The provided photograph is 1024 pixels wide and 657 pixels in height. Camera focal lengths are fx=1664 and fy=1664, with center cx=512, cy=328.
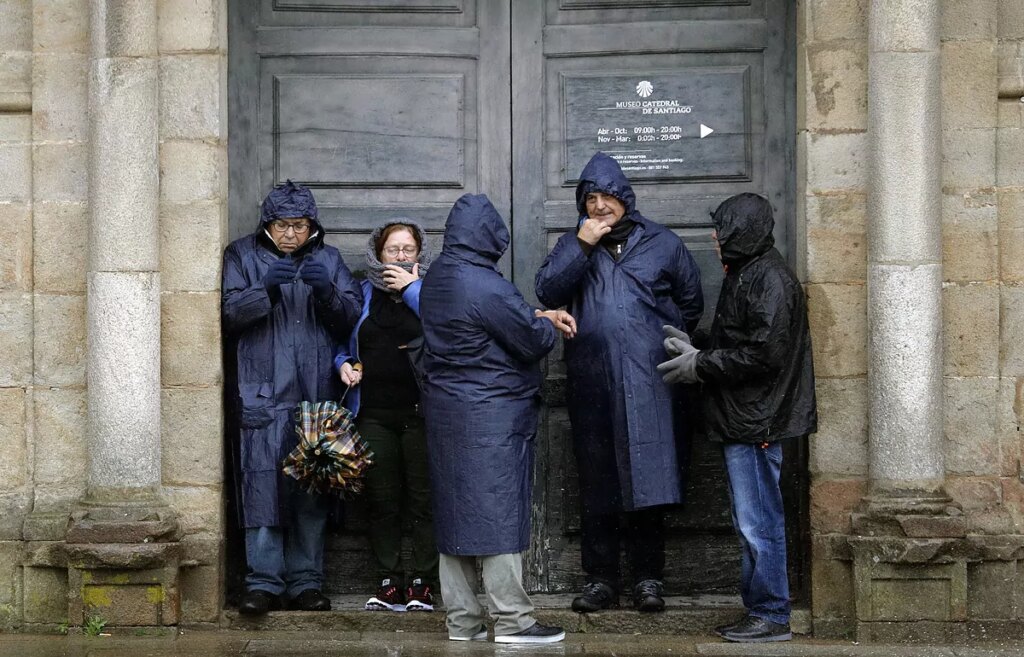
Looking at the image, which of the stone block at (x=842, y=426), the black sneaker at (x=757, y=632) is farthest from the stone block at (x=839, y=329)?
the black sneaker at (x=757, y=632)

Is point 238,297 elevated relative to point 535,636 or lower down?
elevated

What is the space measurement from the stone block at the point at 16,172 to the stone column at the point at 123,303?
1.24 ft

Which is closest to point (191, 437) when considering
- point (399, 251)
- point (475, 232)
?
point (399, 251)

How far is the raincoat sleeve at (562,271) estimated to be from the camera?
25.2 feet

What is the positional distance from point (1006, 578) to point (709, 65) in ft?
9.36

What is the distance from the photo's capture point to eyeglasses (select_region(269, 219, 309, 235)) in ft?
25.8

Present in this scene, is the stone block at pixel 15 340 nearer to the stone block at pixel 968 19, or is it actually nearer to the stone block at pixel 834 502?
the stone block at pixel 834 502

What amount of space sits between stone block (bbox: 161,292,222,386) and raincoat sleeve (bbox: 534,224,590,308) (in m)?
1.55

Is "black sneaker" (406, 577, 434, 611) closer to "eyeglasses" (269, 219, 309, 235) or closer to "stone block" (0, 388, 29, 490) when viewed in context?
"eyeglasses" (269, 219, 309, 235)

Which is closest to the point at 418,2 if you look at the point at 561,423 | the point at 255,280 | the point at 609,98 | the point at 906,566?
the point at 609,98

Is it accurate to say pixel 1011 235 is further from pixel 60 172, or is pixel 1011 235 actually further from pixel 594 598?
pixel 60 172

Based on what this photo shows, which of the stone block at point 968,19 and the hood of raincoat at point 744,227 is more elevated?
the stone block at point 968,19

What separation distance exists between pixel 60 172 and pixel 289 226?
3.65ft

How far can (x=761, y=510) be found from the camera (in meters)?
7.52
